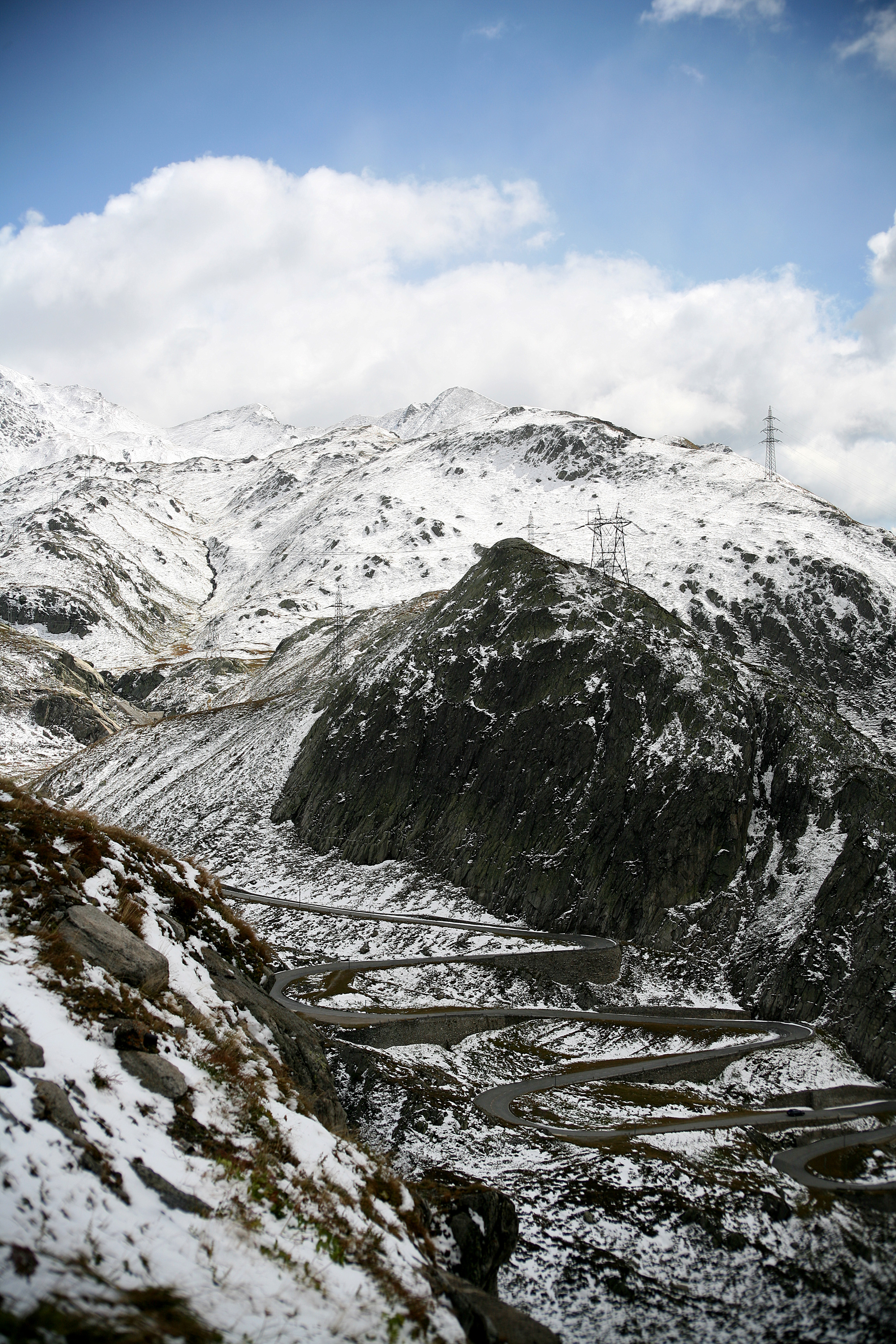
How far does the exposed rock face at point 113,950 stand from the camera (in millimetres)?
13922

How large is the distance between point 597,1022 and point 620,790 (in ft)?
63.9

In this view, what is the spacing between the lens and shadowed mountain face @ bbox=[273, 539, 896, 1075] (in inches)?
1929

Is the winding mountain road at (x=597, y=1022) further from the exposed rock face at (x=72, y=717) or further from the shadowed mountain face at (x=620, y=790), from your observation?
the exposed rock face at (x=72, y=717)

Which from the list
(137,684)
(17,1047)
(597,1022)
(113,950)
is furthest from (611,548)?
(17,1047)

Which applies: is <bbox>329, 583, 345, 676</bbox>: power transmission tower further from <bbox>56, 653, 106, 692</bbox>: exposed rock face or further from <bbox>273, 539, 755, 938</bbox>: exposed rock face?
<bbox>56, 653, 106, 692</bbox>: exposed rock face

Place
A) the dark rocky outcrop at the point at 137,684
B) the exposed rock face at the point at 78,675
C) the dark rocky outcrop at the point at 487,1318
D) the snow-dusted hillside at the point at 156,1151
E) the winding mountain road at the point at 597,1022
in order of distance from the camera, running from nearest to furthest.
A: the snow-dusted hillside at the point at 156,1151, the dark rocky outcrop at the point at 487,1318, the winding mountain road at the point at 597,1022, the exposed rock face at the point at 78,675, the dark rocky outcrop at the point at 137,684

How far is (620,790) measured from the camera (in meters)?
60.1

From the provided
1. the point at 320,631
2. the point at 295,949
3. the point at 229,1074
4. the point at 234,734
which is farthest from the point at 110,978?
the point at 320,631

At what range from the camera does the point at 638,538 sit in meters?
175

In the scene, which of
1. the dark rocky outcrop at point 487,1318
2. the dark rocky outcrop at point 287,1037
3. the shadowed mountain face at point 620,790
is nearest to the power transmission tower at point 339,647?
the shadowed mountain face at point 620,790

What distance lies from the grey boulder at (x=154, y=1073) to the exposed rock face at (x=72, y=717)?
495 ft

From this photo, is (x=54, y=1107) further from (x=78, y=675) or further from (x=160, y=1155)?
(x=78, y=675)

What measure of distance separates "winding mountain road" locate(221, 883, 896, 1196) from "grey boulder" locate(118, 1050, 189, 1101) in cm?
1416

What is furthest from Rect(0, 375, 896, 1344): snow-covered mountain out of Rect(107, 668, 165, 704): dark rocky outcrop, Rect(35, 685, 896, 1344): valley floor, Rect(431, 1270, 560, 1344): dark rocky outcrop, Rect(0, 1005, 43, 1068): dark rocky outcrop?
Rect(107, 668, 165, 704): dark rocky outcrop
